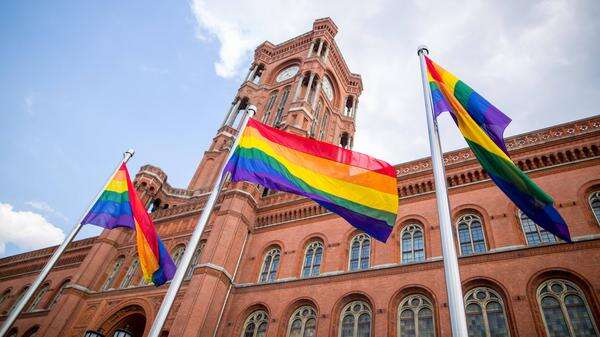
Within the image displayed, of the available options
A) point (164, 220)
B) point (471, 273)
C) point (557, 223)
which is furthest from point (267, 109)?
point (557, 223)

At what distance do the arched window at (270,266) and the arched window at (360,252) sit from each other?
13.0ft

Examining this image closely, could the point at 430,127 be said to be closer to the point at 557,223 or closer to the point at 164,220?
the point at 557,223

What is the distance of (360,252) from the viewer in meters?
18.2

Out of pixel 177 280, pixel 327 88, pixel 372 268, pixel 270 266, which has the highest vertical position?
pixel 327 88

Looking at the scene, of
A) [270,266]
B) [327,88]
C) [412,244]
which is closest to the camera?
[412,244]

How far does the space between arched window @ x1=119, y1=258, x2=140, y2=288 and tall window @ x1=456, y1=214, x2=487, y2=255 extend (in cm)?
1774

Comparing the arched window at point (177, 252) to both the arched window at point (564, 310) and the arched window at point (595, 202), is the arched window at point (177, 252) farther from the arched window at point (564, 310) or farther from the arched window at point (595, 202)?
the arched window at point (595, 202)

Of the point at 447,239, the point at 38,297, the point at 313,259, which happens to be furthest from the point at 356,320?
the point at 38,297

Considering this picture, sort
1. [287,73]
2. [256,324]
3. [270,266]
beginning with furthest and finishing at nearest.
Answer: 1. [287,73]
2. [270,266]
3. [256,324]

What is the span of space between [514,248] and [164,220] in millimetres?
19823

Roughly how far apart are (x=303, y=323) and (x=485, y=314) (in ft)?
23.2

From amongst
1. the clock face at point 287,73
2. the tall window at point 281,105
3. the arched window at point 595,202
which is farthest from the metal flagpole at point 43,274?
the clock face at point 287,73

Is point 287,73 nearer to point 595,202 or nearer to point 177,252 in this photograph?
point 177,252

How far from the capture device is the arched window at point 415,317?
14.3 meters
